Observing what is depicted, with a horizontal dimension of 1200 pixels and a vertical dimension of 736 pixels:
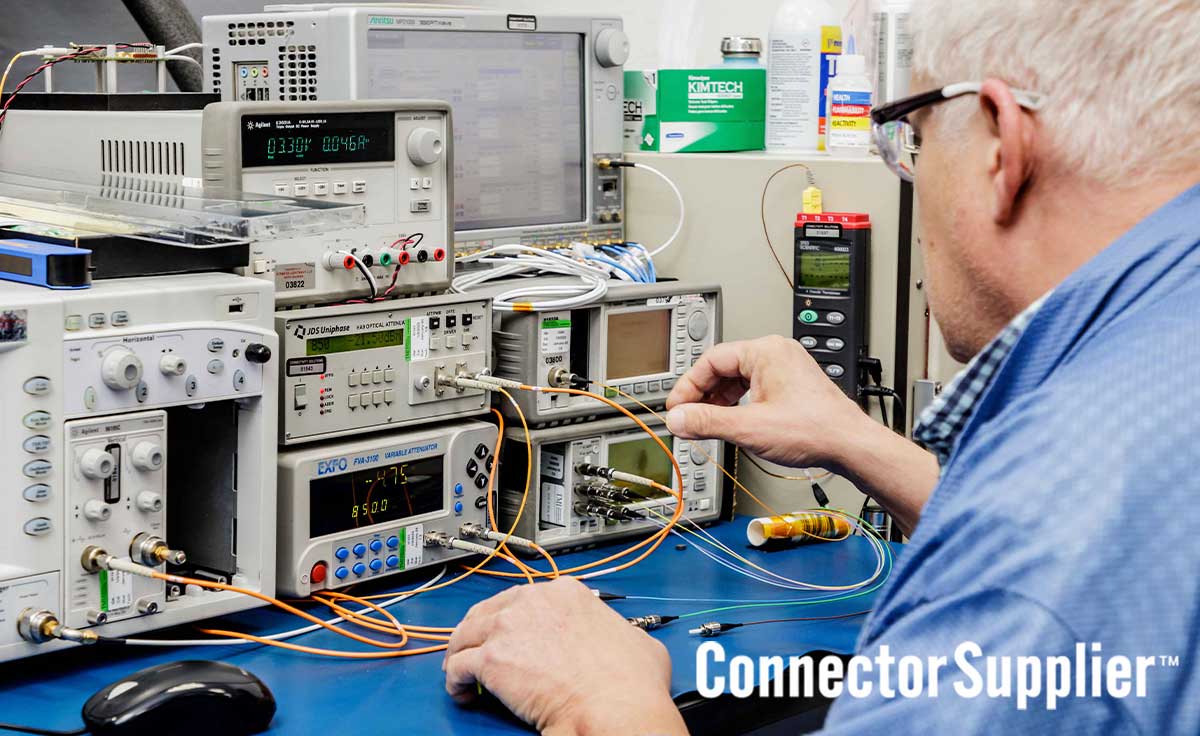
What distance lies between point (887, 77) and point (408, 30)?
0.70 metres

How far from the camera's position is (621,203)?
7.55 ft

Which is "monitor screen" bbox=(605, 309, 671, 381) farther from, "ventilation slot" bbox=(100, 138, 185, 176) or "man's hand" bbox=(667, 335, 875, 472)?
"ventilation slot" bbox=(100, 138, 185, 176)

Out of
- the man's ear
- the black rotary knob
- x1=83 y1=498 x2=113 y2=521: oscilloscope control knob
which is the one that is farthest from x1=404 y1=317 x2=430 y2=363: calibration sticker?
the man's ear

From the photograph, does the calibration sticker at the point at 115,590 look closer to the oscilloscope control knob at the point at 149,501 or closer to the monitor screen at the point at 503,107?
the oscilloscope control knob at the point at 149,501

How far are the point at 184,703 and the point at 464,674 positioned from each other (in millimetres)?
274

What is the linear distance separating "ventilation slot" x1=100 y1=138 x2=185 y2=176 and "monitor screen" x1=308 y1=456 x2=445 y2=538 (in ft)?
1.43

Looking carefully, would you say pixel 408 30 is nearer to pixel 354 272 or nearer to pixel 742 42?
pixel 354 272

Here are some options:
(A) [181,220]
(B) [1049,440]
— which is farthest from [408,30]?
(B) [1049,440]

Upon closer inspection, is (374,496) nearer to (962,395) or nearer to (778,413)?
(778,413)

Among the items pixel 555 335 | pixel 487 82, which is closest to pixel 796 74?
pixel 487 82

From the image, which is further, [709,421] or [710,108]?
[710,108]

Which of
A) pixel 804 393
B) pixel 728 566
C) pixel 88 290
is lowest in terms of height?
pixel 728 566

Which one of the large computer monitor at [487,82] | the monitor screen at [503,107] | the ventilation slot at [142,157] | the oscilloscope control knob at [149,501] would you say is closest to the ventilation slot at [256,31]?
the large computer monitor at [487,82]

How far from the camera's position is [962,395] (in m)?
0.91
